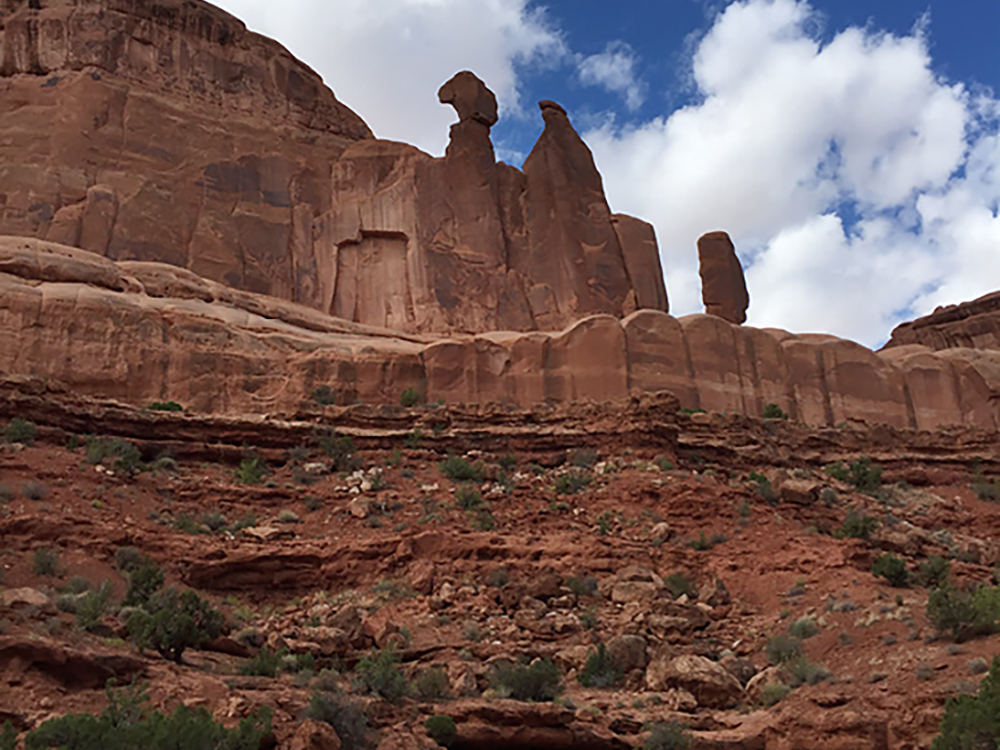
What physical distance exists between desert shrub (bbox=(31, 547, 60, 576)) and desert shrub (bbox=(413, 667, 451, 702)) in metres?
6.26

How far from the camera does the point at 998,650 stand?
1427 cm

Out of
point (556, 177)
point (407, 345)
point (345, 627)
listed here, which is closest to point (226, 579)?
point (345, 627)

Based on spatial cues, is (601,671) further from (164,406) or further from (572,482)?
(164,406)

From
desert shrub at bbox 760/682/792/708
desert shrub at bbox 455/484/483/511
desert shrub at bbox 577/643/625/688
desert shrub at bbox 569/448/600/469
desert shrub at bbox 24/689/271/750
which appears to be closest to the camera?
desert shrub at bbox 24/689/271/750

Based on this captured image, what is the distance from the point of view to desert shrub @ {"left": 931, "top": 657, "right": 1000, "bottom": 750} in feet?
37.8

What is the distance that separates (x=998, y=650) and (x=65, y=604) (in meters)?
12.3

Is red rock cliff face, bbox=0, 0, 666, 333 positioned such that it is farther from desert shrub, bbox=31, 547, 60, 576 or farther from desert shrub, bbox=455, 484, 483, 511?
desert shrub, bbox=31, 547, 60, 576

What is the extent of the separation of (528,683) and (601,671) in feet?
6.34

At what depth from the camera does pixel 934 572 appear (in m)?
19.1

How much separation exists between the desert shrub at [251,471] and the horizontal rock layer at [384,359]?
15.5ft

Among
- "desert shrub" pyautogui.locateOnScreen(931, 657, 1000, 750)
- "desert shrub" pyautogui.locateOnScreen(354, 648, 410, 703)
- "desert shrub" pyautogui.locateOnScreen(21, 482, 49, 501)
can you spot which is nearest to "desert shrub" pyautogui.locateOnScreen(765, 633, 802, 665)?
"desert shrub" pyautogui.locateOnScreen(931, 657, 1000, 750)

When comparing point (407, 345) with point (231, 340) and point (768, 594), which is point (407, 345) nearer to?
point (231, 340)

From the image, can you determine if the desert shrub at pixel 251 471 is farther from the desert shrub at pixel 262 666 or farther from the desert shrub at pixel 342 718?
the desert shrub at pixel 342 718

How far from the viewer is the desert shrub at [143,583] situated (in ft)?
52.3
